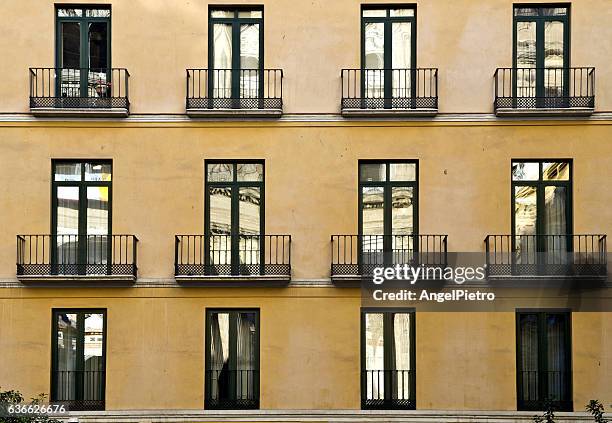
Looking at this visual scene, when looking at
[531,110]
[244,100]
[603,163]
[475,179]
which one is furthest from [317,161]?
[603,163]

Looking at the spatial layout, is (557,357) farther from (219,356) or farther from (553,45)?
(219,356)

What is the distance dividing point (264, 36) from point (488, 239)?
7.75 m

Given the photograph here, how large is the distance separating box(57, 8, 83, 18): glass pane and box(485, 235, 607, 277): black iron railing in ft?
39.7

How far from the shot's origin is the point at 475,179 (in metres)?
23.2

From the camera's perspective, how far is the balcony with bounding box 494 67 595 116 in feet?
75.2

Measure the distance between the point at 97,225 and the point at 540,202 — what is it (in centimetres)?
1137

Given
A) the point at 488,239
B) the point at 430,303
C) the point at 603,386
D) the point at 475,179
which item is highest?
the point at 475,179

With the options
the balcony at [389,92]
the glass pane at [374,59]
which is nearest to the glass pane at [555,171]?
the balcony at [389,92]

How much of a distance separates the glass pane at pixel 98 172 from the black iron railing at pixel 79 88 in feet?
4.88

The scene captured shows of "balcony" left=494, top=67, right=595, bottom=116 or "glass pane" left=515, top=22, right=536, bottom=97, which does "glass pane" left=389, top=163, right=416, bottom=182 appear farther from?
"glass pane" left=515, top=22, right=536, bottom=97

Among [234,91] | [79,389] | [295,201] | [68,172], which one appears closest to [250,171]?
[295,201]

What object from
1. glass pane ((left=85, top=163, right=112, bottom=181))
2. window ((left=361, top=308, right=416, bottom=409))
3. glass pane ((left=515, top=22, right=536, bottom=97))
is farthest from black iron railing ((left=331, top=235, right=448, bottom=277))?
glass pane ((left=85, top=163, right=112, bottom=181))

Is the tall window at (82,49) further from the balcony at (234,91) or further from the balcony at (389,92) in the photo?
the balcony at (389,92)

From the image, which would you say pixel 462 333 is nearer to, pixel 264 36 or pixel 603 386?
pixel 603 386
